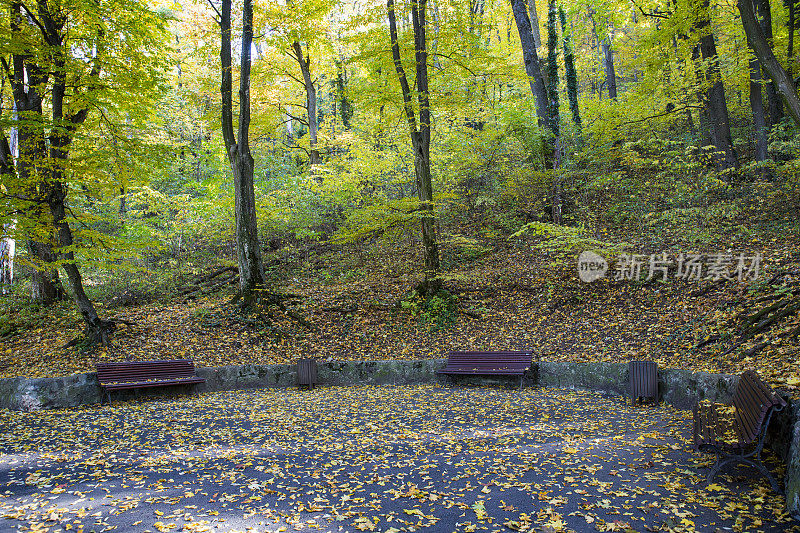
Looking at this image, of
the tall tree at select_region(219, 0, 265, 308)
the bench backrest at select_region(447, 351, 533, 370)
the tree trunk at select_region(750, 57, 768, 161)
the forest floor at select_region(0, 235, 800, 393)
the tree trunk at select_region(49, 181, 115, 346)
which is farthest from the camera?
the tree trunk at select_region(750, 57, 768, 161)

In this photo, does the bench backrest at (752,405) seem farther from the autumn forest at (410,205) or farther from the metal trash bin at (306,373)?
the metal trash bin at (306,373)

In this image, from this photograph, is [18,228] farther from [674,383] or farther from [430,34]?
[674,383]

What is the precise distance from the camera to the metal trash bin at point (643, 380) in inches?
260

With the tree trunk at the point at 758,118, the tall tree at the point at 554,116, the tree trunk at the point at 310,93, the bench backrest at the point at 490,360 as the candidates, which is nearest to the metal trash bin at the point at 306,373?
the bench backrest at the point at 490,360

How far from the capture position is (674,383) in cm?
647

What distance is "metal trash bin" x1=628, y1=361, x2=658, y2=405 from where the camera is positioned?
6605mm

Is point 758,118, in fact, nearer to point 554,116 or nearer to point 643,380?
point 554,116

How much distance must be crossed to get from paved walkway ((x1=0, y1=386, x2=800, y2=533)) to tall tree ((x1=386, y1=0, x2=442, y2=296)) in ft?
16.5

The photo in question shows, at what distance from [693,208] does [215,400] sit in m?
11.0

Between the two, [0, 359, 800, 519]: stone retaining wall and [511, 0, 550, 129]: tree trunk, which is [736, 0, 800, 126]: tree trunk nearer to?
[0, 359, 800, 519]: stone retaining wall

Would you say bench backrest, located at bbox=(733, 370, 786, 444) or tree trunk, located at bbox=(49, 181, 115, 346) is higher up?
tree trunk, located at bbox=(49, 181, 115, 346)

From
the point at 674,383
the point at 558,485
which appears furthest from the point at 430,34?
the point at 558,485

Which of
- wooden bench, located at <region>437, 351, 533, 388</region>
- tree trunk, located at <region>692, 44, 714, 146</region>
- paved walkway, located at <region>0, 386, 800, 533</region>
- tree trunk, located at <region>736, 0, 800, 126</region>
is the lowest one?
paved walkway, located at <region>0, 386, 800, 533</region>
